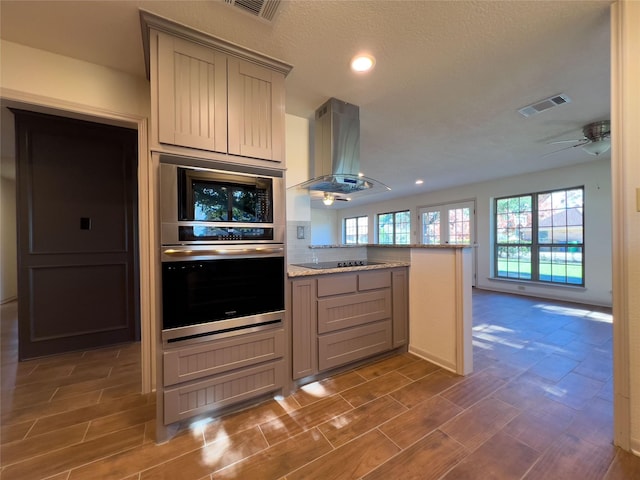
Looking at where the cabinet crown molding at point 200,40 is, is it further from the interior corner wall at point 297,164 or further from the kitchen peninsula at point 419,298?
the kitchen peninsula at point 419,298

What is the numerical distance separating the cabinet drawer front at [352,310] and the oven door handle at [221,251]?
612 millimetres

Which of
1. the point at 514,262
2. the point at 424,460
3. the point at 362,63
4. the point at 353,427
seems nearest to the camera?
the point at 424,460

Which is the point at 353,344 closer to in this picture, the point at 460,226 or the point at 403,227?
the point at 460,226

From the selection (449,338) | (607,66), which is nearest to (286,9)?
(607,66)

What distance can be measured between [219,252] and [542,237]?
6.11 m

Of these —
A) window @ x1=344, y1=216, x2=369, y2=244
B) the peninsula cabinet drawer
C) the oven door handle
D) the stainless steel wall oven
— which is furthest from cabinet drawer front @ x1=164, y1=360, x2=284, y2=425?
window @ x1=344, y1=216, x2=369, y2=244

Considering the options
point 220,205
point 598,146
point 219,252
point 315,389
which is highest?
point 598,146

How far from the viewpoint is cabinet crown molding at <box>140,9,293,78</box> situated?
151 cm

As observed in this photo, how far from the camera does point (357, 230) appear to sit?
957 centimetres

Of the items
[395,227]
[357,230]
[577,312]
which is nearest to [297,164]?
[577,312]

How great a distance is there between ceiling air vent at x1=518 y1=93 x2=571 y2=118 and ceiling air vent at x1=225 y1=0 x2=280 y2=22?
2563mm

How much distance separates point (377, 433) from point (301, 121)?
2788mm

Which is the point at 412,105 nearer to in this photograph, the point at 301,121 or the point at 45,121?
the point at 301,121

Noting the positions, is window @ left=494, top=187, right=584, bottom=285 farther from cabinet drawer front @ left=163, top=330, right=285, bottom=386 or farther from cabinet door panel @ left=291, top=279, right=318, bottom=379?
cabinet drawer front @ left=163, top=330, right=285, bottom=386
